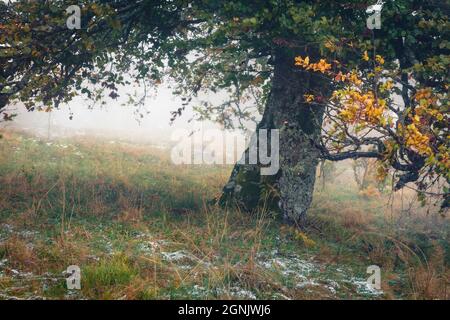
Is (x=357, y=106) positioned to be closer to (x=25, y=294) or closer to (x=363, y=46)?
(x=363, y=46)

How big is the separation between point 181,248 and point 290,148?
3.67m

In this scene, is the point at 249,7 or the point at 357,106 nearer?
the point at 357,106

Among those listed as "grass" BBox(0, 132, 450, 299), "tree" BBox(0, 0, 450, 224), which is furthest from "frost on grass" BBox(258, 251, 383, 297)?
"tree" BBox(0, 0, 450, 224)

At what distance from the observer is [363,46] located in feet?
22.0

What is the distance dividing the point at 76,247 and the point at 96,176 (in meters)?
6.35

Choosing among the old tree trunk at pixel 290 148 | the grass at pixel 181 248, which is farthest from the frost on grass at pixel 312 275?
the old tree trunk at pixel 290 148

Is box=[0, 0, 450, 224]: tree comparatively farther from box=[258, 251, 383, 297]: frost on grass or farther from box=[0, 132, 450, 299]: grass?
box=[258, 251, 383, 297]: frost on grass

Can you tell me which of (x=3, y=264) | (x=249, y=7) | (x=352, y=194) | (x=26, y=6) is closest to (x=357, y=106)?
(x=249, y=7)

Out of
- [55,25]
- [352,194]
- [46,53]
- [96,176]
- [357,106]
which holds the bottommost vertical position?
[352,194]

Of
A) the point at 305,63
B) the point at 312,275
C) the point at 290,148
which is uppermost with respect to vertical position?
the point at 305,63

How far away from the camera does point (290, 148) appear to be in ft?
29.3

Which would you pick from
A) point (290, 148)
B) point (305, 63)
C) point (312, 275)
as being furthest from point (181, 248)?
point (305, 63)

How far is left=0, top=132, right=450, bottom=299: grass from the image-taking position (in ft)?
16.6

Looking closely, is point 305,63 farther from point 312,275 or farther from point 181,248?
point 181,248
